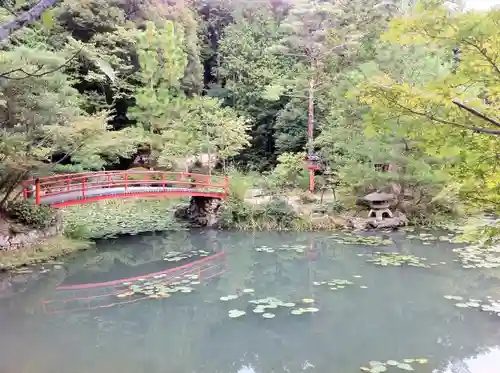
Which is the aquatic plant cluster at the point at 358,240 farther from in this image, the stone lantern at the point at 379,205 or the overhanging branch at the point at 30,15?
the overhanging branch at the point at 30,15

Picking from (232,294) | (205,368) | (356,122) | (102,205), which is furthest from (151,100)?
(205,368)

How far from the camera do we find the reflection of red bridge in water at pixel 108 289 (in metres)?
6.81

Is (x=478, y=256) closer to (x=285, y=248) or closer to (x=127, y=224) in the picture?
(x=285, y=248)

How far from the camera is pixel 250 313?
6.29m

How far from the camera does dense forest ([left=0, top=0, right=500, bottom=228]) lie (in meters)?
3.29

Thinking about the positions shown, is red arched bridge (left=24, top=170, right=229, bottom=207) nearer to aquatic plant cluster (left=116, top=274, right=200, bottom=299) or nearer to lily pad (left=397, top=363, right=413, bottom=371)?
aquatic plant cluster (left=116, top=274, right=200, bottom=299)

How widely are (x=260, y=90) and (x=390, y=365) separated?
14797 millimetres

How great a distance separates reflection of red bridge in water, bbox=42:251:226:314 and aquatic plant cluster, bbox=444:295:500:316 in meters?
3.95

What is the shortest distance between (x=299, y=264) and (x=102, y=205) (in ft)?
26.4

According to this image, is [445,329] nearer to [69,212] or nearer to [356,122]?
[356,122]

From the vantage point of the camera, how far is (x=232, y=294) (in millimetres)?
7121

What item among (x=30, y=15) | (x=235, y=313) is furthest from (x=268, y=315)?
(x=30, y=15)

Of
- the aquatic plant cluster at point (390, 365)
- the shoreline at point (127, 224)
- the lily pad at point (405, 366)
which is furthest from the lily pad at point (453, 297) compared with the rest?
the shoreline at point (127, 224)

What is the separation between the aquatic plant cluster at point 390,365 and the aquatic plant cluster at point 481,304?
1962mm
